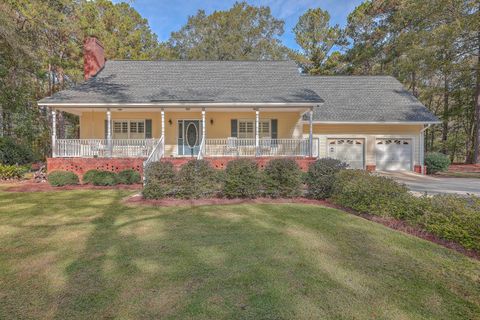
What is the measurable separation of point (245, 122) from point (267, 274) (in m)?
12.9

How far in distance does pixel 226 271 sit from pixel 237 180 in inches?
189

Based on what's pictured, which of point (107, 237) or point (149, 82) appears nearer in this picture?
point (107, 237)

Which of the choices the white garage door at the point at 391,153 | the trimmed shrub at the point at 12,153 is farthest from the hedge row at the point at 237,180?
the trimmed shrub at the point at 12,153

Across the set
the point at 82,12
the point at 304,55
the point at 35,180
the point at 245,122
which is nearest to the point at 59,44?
the point at 82,12

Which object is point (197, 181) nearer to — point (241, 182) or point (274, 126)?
point (241, 182)

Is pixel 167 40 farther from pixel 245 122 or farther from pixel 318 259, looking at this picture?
pixel 318 259

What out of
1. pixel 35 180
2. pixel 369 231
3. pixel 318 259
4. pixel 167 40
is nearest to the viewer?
pixel 318 259

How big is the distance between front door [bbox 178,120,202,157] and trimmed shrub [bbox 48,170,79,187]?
5844 mm

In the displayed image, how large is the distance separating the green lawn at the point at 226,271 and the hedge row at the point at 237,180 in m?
2.14

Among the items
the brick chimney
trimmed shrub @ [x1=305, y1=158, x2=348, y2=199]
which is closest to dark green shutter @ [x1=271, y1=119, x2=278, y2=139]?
trimmed shrub @ [x1=305, y1=158, x2=348, y2=199]

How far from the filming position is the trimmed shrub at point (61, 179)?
36.4 feet

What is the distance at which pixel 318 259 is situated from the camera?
13.9ft

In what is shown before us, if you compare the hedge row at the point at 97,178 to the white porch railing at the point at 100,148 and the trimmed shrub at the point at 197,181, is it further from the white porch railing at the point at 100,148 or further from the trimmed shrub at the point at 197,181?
the trimmed shrub at the point at 197,181

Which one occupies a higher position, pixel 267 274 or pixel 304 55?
pixel 304 55
